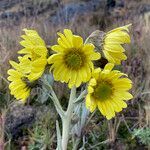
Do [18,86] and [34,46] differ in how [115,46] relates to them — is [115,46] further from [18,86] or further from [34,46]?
[18,86]

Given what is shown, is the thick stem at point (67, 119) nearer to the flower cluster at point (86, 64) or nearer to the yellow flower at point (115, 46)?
the flower cluster at point (86, 64)

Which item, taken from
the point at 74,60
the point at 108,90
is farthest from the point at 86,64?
the point at 108,90

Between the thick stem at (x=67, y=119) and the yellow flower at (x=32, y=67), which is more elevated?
the yellow flower at (x=32, y=67)

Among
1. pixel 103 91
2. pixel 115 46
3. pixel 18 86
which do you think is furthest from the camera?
pixel 18 86

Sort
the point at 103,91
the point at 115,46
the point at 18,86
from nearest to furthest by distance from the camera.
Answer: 1. the point at 115,46
2. the point at 103,91
3. the point at 18,86

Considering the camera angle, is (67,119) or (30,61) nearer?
(30,61)

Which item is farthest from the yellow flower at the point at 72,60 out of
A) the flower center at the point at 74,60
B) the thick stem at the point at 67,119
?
the thick stem at the point at 67,119

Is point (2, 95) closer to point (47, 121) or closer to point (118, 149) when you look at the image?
point (47, 121)

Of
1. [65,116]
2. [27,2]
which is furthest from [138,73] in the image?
[27,2]
